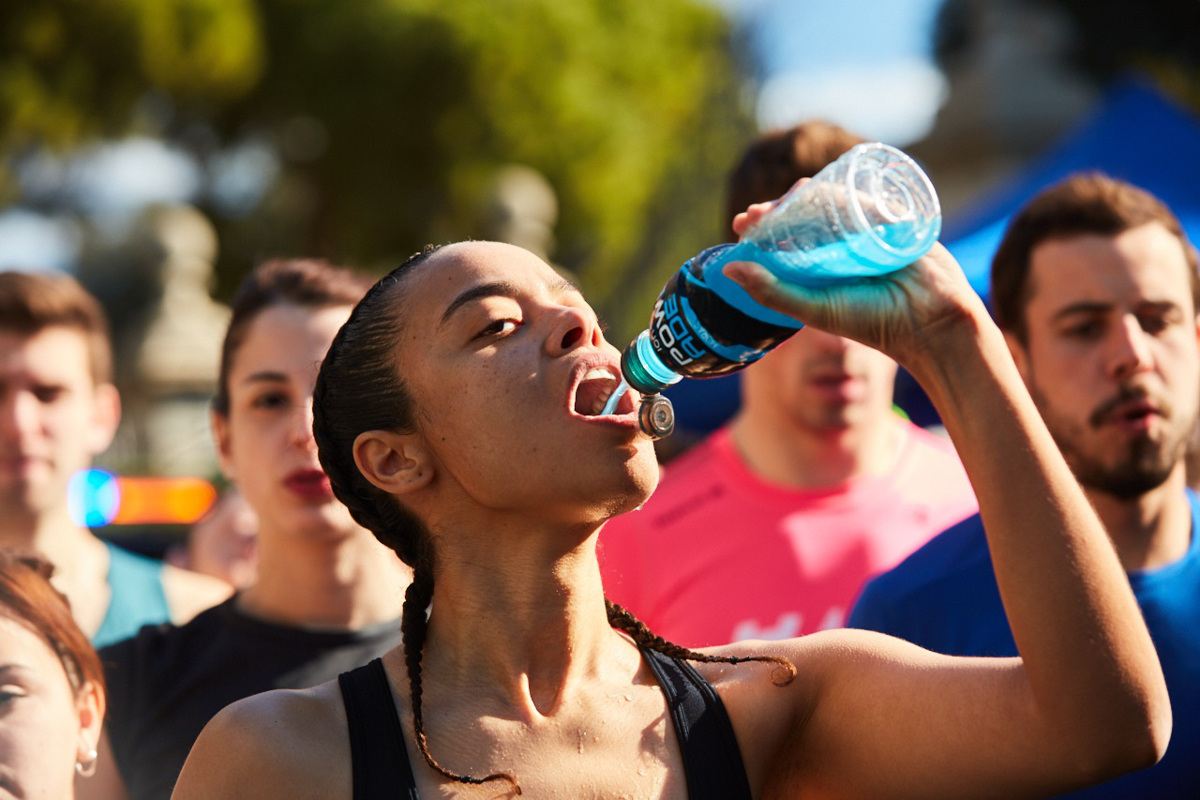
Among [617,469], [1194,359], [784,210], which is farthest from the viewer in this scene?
[1194,359]

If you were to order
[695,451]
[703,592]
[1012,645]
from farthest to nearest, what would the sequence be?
[695,451] → [703,592] → [1012,645]

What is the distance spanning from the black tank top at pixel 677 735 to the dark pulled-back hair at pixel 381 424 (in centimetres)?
8

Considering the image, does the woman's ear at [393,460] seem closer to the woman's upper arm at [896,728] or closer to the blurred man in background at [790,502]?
the woman's upper arm at [896,728]

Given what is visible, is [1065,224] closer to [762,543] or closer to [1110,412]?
[1110,412]

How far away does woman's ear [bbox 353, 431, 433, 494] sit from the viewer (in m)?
2.40

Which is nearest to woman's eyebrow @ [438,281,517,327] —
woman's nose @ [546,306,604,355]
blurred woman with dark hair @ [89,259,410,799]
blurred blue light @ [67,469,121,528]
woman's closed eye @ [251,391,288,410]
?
woman's nose @ [546,306,604,355]

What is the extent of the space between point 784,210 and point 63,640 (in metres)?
1.85

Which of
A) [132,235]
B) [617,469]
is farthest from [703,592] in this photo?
[132,235]

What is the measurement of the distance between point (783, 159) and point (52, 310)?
7.75 feet

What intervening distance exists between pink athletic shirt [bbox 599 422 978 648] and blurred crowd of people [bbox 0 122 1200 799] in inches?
0.4

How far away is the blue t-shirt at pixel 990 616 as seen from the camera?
2812 mm

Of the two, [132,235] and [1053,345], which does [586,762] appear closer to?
[1053,345]

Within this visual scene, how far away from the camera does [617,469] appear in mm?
2188

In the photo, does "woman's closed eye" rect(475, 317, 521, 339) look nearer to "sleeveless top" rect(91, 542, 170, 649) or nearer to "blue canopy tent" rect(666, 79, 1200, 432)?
"sleeveless top" rect(91, 542, 170, 649)
